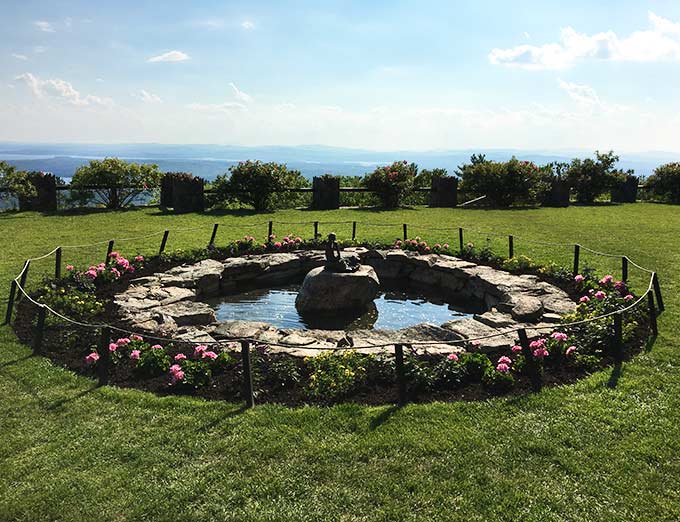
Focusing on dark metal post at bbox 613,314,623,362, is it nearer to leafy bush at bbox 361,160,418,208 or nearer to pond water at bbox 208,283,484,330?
pond water at bbox 208,283,484,330

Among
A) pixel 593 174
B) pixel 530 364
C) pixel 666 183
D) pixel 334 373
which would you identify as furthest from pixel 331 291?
pixel 666 183

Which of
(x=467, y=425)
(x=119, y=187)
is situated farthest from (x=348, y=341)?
(x=119, y=187)

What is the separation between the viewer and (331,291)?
34.3 ft

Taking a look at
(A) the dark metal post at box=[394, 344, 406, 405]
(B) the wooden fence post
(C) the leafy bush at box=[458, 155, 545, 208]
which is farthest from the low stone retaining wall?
(C) the leafy bush at box=[458, 155, 545, 208]

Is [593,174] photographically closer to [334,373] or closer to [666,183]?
[666,183]

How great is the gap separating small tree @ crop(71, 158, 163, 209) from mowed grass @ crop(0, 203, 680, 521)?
1589 cm

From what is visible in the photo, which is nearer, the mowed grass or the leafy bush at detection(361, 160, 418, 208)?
the mowed grass

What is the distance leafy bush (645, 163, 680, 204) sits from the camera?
2683cm

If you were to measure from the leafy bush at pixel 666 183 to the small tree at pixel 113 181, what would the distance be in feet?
86.2

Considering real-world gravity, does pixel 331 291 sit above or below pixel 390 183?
below

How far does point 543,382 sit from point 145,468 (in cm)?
486

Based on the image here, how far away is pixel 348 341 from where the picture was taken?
7848mm

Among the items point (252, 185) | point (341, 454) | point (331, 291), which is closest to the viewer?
Result: point (341, 454)

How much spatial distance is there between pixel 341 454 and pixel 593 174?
25614mm
